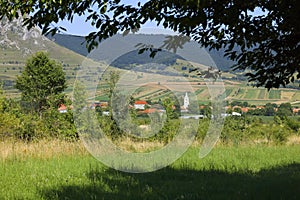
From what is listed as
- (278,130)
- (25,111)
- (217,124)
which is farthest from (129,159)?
(25,111)

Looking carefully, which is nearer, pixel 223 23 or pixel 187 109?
pixel 223 23

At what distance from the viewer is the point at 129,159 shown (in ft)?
33.5

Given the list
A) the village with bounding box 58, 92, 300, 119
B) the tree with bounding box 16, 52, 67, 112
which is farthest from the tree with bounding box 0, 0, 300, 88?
the tree with bounding box 16, 52, 67, 112

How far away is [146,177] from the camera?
8109mm

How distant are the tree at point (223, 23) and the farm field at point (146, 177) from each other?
2.23 metres

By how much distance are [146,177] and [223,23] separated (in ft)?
14.1

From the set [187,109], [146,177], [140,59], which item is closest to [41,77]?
[187,109]

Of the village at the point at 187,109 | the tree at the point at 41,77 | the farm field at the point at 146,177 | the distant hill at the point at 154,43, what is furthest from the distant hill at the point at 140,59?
the tree at the point at 41,77

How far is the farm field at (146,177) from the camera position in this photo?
6566mm

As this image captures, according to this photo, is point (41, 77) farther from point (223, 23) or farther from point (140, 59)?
point (223, 23)

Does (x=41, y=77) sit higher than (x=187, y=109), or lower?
lower

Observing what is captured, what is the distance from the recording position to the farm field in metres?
6.57

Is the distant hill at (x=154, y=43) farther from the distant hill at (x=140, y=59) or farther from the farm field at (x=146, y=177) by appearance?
the farm field at (x=146, y=177)

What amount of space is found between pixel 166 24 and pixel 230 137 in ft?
39.1
